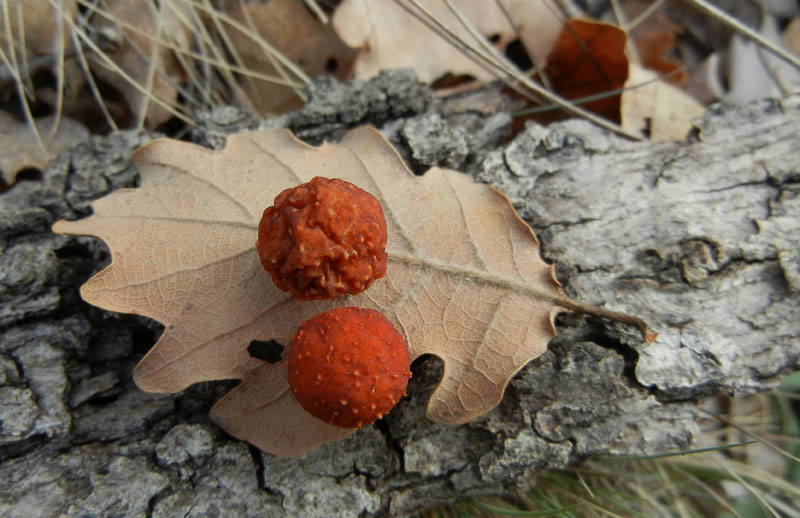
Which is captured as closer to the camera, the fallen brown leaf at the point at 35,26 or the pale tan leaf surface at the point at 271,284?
the pale tan leaf surface at the point at 271,284

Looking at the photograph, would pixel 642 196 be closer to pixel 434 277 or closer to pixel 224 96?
pixel 434 277

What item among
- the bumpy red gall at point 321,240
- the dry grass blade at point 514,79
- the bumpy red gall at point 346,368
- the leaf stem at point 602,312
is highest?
the dry grass blade at point 514,79

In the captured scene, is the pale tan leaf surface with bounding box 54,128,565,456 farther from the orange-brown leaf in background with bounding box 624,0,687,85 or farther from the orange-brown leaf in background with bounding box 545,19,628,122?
the orange-brown leaf in background with bounding box 624,0,687,85

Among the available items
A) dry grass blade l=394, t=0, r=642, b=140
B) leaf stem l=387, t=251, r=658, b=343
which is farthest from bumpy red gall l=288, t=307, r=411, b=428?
dry grass blade l=394, t=0, r=642, b=140

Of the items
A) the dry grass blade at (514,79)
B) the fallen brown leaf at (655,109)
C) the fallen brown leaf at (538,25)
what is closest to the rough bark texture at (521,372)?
the dry grass blade at (514,79)

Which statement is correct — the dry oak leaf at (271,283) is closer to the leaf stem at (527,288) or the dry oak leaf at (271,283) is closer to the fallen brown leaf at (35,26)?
the leaf stem at (527,288)

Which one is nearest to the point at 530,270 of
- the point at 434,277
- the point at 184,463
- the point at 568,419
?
the point at 434,277

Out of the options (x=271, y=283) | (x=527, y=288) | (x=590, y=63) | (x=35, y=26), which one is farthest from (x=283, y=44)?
(x=527, y=288)
